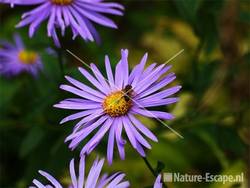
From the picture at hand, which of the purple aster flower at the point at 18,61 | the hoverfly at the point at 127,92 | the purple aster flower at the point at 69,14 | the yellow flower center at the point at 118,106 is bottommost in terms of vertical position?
the yellow flower center at the point at 118,106

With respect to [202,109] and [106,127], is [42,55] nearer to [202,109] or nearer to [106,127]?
[202,109]

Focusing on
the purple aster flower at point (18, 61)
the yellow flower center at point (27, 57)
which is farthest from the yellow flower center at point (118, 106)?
the yellow flower center at point (27, 57)

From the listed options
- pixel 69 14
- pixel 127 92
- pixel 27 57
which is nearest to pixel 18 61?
pixel 27 57

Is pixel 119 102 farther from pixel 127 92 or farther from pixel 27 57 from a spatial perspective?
pixel 27 57

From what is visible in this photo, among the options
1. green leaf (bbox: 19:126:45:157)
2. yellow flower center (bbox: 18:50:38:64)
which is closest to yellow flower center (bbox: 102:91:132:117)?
green leaf (bbox: 19:126:45:157)

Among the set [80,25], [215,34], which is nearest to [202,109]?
[215,34]

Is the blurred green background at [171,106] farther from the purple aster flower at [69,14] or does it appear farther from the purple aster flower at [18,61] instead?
the purple aster flower at [69,14]

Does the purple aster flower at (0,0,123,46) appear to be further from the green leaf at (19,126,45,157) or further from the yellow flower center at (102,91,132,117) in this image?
the green leaf at (19,126,45,157)
